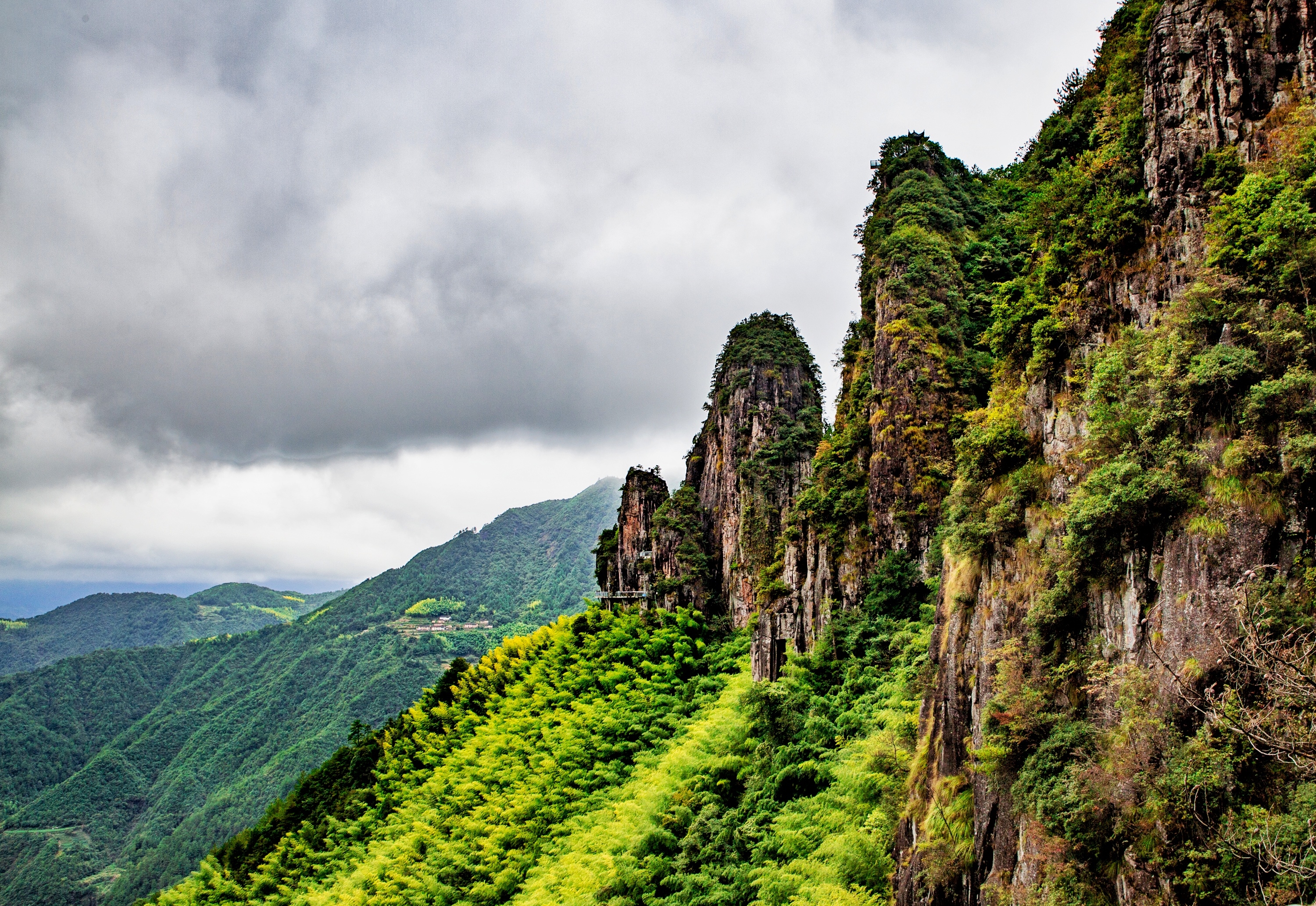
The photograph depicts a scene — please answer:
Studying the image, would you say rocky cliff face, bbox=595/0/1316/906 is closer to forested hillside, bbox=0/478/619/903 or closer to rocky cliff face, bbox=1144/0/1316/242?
rocky cliff face, bbox=1144/0/1316/242

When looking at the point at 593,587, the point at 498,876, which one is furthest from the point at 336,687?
the point at 498,876

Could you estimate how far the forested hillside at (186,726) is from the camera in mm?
86438

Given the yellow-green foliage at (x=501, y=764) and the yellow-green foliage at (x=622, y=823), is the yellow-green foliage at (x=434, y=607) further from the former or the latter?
the yellow-green foliage at (x=622, y=823)

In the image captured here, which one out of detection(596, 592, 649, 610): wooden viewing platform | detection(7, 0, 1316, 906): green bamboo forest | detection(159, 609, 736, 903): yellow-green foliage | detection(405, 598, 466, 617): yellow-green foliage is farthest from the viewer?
detection(405, 598, 466, 617): yellow-green foliage

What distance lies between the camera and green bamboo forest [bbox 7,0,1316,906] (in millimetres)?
8625

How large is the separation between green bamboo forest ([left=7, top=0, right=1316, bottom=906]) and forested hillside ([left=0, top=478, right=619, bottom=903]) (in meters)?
28.7

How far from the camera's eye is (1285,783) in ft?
24.0

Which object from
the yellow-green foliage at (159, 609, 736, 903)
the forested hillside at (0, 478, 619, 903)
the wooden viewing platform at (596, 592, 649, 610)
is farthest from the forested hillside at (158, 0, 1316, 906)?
the forested hillside at (0, 478, 619, 903)

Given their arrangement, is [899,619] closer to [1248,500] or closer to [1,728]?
[1248,500]

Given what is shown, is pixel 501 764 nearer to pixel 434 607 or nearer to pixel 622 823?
pixel 622 823

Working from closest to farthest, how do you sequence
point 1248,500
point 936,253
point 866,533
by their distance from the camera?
point 1248,500, point 866,533, point 936,253

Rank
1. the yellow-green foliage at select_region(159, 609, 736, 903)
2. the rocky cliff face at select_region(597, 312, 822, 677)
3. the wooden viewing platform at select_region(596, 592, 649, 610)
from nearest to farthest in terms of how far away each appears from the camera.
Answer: the yellow-green foliage at select_region(159, 609, 736, 903)
the rocky cliff face at select_region(597, 312, 822, 677)
the wooden viewing platform at select_region(596, 592, 649, 610)

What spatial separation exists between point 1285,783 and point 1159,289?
26.2 ft

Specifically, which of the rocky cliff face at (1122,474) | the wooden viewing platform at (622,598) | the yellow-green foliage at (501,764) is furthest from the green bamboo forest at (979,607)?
the wooden viewing platform at (622,598)
